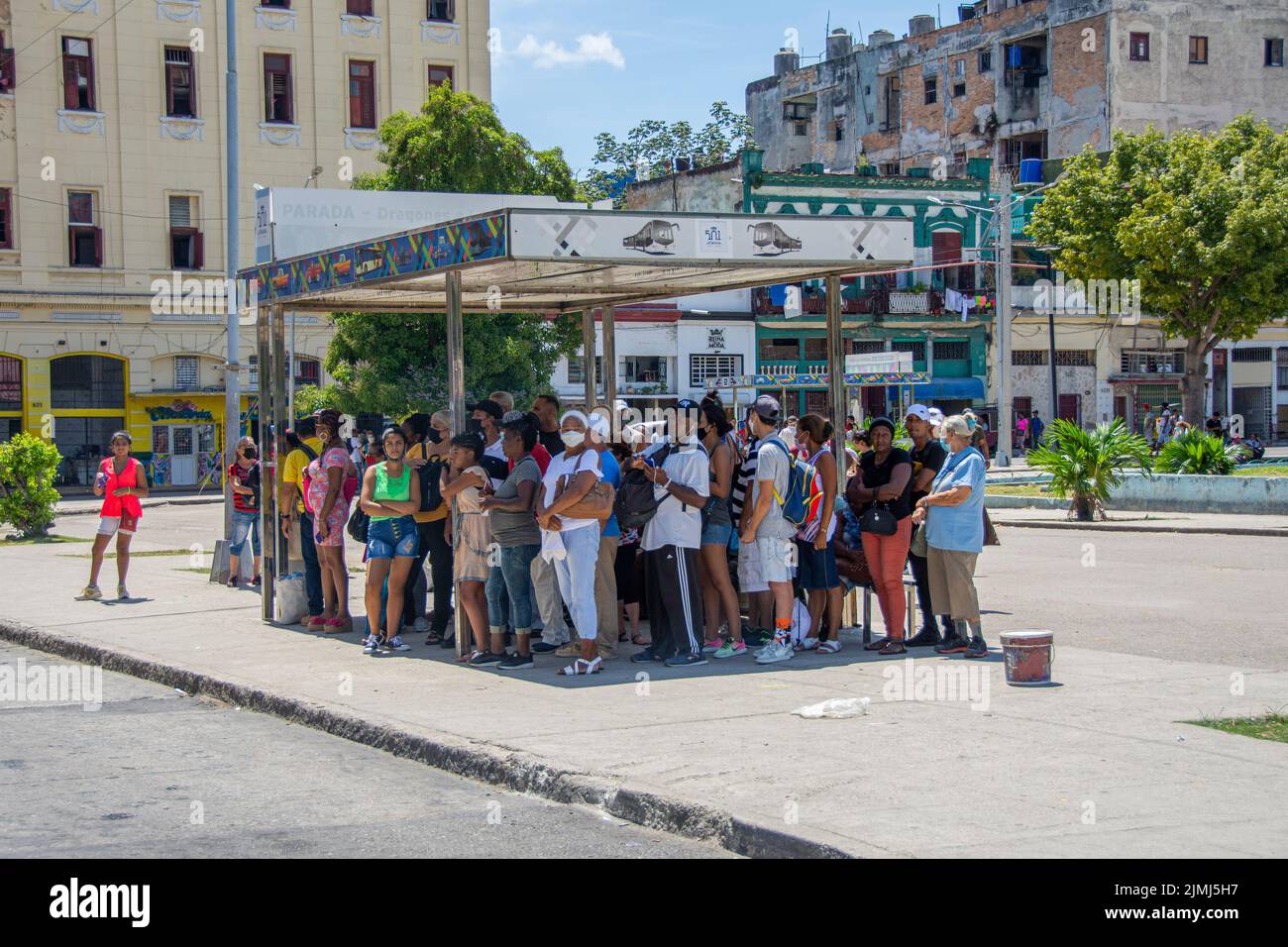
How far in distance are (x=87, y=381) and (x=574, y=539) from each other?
36.8m

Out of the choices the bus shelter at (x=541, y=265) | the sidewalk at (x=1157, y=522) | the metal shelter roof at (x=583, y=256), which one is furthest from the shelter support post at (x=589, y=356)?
the sidewalk at (x=1157, y=522)

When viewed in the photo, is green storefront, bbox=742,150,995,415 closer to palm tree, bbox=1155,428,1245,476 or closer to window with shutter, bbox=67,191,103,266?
window with shutter, bbox=67,191,103,266

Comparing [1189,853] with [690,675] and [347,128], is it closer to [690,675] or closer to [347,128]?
[690,675]

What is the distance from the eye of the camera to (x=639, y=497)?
34.2 feet

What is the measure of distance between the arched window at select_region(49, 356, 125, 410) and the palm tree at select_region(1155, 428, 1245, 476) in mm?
29900

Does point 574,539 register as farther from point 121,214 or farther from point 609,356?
point 121,214

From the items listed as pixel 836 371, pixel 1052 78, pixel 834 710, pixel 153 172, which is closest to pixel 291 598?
pixel 836 371

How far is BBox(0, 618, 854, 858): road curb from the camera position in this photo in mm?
6270

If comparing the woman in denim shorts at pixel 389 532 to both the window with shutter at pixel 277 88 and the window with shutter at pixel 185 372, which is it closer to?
the window with shutter at pixel 185 372

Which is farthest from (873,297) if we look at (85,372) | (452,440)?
(452,440)

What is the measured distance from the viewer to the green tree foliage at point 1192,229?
128ft

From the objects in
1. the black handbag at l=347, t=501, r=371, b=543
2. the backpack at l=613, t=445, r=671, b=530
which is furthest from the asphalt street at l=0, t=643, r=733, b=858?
the backpack at l=613, t=445, r=671, b=530

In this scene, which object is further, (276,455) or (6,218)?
(6,218)
